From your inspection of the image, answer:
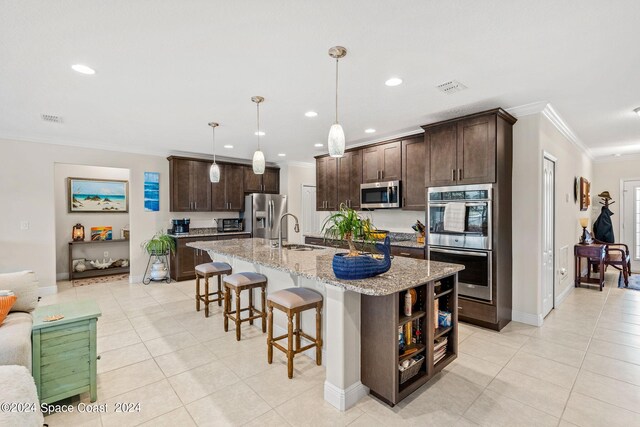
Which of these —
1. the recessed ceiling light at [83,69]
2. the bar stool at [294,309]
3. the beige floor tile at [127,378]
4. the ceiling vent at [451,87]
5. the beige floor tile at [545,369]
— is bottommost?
the beige floor tile at [127,378]

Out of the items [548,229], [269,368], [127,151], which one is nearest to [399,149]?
[548,229]

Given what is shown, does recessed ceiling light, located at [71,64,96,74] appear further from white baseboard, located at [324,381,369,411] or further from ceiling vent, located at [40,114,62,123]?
white baseboard, located at [324,381,369,411]

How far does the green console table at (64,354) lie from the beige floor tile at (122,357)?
1.71 ft

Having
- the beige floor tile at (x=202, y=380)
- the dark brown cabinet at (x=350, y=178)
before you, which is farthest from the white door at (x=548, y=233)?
the beige floor tile at (x=202, y=380)

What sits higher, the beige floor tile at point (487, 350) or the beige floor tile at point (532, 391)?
the beige floor tile at point (487, 350)

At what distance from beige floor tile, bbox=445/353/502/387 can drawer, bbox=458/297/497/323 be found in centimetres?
78

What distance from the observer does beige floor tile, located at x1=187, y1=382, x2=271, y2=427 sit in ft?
6.45

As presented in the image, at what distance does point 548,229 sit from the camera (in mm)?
3801

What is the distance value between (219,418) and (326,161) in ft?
14.9

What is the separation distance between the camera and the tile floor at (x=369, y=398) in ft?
6.51

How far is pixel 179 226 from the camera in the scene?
598 cm

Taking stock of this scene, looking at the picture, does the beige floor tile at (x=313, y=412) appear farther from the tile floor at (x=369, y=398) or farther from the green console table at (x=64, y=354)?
the green console table at (x=64, y=354)

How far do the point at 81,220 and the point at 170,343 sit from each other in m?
4.64

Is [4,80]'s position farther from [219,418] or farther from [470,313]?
[470,313]
